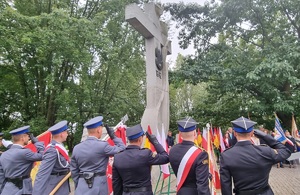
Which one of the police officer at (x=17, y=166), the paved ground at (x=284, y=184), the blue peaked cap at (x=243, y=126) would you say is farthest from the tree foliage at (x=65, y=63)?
the blue peaked cap at (x=243, y=126)

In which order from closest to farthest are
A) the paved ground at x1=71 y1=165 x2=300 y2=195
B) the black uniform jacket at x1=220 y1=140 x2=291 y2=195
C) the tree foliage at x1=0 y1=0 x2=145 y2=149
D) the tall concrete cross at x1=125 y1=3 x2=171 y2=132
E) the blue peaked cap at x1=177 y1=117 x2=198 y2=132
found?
1. the black uniform jacket at x1=220 y1=140 x2=291 y2=195
2. the blue peaked cap at x1=177 y1=117 x2=198 y2=132
3. the paved ground at x1=71 y1=165 x2=300 y2=195
4. the tall concrete cross at x1=125 y1=3 x2=171 y2=132
5. the tree foliage at x1=0 y1=0 x2=145 y2=149

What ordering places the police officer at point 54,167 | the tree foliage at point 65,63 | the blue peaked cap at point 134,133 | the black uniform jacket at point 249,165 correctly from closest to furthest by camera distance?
1. the black uniform jacket at point 249,165
2. the blue peaked cap at point 134,133
3. the police officer at point 54,167
4. the tree foliage at point 65,63

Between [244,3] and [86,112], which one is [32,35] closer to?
[86,112]

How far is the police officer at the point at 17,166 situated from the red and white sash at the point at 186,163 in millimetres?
2021

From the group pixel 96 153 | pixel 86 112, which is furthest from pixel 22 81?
pixel 96 153

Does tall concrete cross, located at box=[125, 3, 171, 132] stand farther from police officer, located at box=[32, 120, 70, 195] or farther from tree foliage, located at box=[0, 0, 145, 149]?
police officer, located at box=[32, 120, 70, 195]

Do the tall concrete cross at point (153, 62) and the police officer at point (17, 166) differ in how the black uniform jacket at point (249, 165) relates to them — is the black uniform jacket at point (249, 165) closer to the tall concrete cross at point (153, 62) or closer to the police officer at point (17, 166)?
the police officer at point (17, 166)

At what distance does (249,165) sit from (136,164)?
1263 millimetres

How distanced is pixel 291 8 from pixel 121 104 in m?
11.5

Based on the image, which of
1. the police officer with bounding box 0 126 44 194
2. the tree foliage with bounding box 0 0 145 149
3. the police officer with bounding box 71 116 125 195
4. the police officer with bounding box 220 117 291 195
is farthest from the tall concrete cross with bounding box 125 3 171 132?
the police officer with bounding box 220 117 291 195

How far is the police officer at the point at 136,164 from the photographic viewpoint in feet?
11.5

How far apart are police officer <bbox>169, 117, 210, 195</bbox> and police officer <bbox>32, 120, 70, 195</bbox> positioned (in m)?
1.53

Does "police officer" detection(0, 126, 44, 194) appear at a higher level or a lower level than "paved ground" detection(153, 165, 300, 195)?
higher

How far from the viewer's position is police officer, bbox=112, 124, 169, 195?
11.5ft
